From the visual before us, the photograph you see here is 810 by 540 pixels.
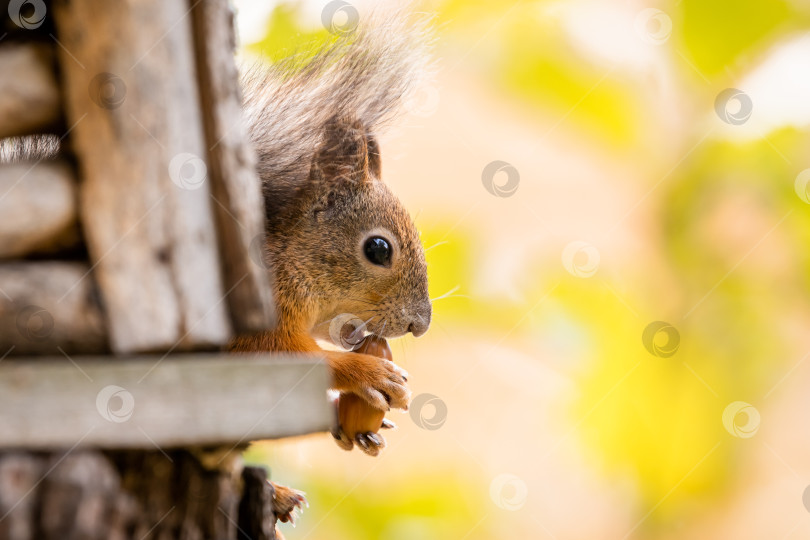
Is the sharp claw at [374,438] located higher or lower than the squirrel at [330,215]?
lower

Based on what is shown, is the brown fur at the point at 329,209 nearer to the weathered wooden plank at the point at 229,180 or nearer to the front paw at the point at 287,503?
the front paw at the point at 287,503

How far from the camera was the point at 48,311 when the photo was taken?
29.3 inches

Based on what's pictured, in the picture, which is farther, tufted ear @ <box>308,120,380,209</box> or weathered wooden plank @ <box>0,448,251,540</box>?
tufted ear @ <box>308,120,380,209</box>

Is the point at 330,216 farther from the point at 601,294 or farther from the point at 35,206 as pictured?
the point at 601,294

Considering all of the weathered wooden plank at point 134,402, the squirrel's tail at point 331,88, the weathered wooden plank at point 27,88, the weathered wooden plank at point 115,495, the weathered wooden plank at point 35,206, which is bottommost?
the weathered wooden plank at point 115,495

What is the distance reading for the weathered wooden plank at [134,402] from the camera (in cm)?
72

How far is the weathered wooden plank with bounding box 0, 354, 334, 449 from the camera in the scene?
28.5 inches

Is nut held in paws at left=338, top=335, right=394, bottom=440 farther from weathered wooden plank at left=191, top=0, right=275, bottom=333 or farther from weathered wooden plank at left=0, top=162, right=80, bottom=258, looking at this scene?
weathered wooden plank at left=0, top=162, right=80, bottom=258

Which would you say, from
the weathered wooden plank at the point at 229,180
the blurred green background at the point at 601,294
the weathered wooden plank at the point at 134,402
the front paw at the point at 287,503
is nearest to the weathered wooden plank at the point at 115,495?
the weathered wooden plank at the point at 134,402

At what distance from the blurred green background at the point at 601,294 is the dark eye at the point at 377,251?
0.88 m

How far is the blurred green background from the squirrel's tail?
0.70 metres

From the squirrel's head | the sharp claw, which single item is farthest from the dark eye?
the sharp claw

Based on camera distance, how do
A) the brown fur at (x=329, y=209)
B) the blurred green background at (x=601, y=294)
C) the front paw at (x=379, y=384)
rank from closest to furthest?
1. the front paw at (x=379, y=384)
2. the brown fur at (x=329, y=209)
3. the blurred green background at (x=601, y=294)

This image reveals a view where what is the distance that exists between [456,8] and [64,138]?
1626mm
